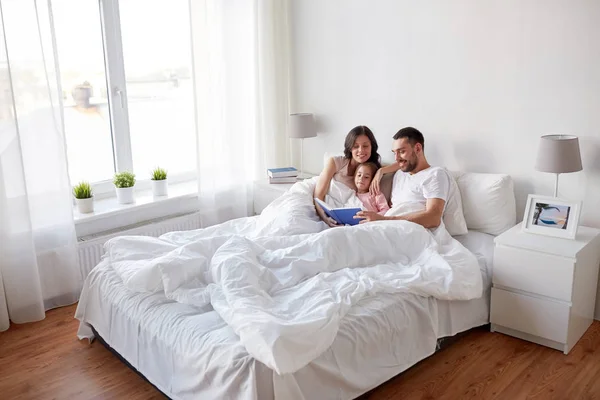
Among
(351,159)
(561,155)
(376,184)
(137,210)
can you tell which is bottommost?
(137,210)

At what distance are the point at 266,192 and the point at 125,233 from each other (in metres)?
1.00

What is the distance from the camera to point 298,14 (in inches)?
166

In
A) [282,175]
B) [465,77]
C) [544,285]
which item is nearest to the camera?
[544,285]

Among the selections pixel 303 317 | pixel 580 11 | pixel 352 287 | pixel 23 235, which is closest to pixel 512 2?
pixel 580 11

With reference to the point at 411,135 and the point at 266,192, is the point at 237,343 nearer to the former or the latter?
the point at 411,135

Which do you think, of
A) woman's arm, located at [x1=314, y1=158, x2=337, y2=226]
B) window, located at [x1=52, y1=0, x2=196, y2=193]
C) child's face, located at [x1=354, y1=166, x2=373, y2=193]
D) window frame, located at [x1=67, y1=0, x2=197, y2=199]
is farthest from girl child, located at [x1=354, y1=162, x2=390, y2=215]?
window, located at [x1=52, y1=0, x2=196, y2=193]

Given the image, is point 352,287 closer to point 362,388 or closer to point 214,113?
point 362,388

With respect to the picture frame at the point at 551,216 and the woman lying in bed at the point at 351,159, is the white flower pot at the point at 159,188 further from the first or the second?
the picture frame at the point at 551,216

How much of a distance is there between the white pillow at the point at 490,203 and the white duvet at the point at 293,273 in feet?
0.99

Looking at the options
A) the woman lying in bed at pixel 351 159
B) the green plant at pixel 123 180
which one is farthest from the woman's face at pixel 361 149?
the green plant at pixel 123 180

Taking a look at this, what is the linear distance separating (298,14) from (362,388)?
287 cm

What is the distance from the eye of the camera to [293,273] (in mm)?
2459

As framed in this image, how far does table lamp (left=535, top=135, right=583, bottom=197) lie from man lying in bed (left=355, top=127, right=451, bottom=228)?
1.73 ft

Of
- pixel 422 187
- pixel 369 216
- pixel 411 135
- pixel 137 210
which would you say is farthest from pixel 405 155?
pixel 137 210
